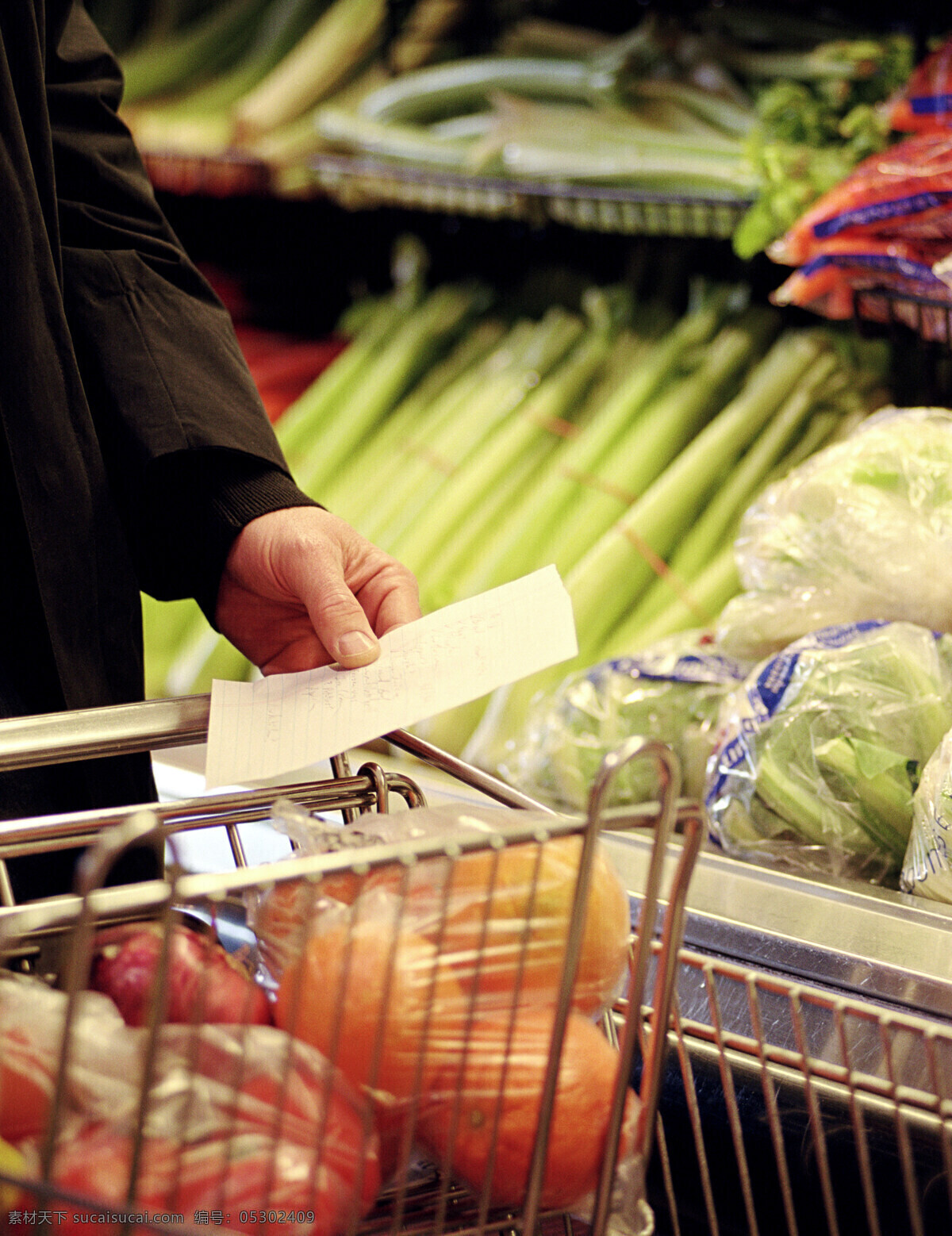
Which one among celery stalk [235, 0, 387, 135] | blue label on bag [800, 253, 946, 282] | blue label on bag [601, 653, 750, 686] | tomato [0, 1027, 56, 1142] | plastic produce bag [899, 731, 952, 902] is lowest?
blue label on bag [601, 653, 750, 686]

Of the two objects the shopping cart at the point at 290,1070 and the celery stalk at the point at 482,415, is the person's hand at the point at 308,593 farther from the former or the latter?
the celery stalk at the point at 482,415

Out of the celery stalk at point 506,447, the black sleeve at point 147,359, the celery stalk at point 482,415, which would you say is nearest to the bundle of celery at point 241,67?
the celery stalk at point 482,415

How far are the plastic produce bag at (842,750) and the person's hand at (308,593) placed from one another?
44 centimetres

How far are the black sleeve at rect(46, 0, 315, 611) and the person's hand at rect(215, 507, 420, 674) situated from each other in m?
0.03

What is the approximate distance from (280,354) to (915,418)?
1.87 metres

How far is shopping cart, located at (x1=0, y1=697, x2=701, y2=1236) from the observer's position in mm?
446

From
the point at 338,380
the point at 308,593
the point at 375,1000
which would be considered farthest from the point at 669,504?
the point at 375,1000

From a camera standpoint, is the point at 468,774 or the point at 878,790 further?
the point at 878,790

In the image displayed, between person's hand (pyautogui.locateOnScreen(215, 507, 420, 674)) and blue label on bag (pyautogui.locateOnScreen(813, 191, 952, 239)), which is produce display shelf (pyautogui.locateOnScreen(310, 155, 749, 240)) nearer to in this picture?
blue label on bag (pyautogui.locateOnScreen(813, 191, 952, 239))

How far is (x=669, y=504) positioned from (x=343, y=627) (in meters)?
1.21

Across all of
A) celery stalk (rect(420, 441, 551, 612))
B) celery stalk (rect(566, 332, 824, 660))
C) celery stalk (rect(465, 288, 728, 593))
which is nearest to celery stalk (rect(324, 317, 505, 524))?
celery stalk (rect(420, 441, 551, 612))

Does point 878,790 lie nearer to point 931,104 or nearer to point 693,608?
point 693,608

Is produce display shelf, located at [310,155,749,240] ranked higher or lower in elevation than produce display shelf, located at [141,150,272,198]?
lower

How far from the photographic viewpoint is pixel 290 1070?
1.72 feet
